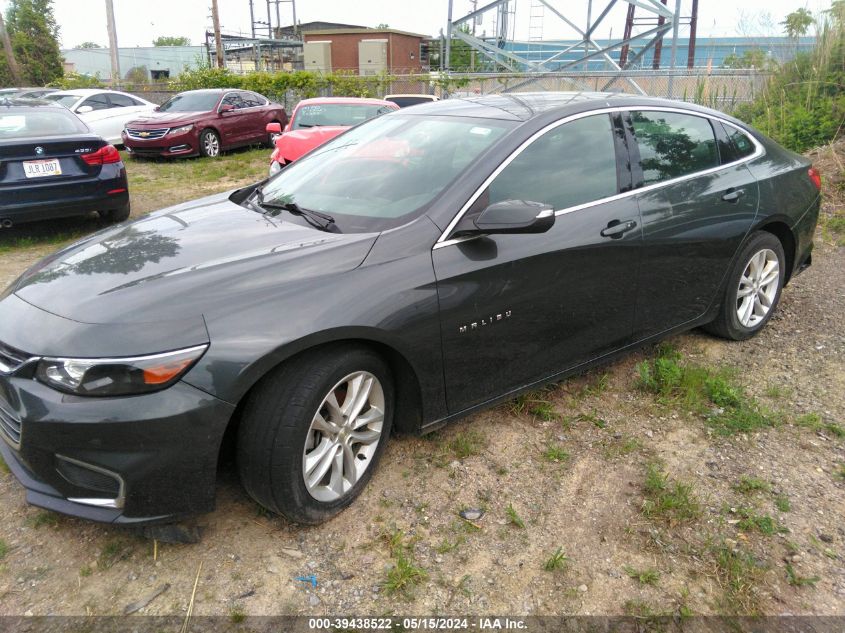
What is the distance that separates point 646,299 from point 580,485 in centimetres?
117

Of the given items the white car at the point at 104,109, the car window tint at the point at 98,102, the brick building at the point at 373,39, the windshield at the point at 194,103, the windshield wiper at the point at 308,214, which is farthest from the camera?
the brick building at the point at 373,39

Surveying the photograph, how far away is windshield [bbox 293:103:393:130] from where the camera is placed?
10.4 meters

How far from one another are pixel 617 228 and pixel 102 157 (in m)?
5.80

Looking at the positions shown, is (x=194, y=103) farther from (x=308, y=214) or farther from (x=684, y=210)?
(x=684, y=210)

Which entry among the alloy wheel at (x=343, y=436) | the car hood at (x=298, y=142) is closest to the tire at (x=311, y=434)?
the alloy wheel at (x=343, y=436)

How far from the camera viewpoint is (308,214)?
3191 millimetres

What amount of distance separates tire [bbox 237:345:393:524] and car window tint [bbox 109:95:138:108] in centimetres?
1471

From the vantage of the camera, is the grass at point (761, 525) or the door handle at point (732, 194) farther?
the door handle at point (732, 194)

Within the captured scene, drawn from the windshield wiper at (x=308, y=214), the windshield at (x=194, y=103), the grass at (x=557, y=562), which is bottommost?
the grass at (x=557, y=562)

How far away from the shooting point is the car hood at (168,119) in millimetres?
13133

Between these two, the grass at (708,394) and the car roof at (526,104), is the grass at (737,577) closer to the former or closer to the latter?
the grass at (708,394)

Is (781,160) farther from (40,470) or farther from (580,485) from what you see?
(40,470)

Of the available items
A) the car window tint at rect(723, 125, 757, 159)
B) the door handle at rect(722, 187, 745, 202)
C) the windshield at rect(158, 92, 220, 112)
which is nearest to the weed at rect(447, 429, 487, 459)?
the door handle at rect(722, 187, 745, 202)

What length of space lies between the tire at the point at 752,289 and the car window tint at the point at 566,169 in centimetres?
127
